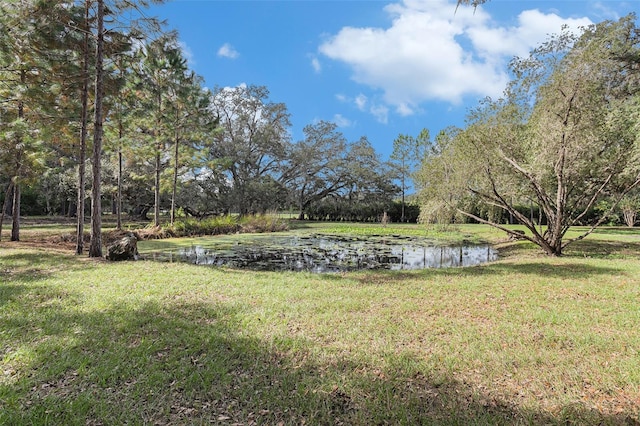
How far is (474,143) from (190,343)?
31.3ft

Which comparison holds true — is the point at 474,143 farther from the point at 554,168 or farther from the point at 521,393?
the point at 521,393

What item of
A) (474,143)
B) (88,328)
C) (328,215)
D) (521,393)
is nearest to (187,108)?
(474,143)

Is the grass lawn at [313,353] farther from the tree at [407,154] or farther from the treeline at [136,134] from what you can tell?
the tree at [407,154]

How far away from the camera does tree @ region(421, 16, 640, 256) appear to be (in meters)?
8.62

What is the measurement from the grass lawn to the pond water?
290cm

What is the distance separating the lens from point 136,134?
571 inches

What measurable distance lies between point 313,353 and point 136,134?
1463 cm

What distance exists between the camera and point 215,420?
2.24m

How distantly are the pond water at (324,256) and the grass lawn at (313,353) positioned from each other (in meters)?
2.90

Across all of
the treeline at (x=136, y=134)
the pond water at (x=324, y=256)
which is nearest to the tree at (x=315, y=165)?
the treeline at (x=136, y=134)

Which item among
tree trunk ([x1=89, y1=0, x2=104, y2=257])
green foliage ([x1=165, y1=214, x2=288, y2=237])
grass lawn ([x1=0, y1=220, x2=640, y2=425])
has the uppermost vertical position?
tree trunk ([x1=89, y1=0, x2=104, y2=257])

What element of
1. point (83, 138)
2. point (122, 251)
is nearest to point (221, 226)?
point (83, 138)

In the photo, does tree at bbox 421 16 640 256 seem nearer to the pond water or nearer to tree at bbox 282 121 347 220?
the pond water

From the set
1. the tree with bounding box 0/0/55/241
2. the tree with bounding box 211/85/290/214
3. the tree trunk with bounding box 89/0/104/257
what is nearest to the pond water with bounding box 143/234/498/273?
the tree trunk with bounding box 89/0/104/257
